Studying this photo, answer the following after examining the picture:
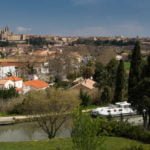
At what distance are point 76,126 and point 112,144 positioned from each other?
25.3 feet

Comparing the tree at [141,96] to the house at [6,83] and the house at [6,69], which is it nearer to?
the house at [6,83]

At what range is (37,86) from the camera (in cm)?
5378

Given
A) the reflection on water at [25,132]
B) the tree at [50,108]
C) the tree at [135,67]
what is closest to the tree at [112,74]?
the tree at [135,67]

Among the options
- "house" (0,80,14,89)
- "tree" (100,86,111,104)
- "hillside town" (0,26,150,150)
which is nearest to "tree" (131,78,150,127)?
"hillside town" (0,26,150,150)

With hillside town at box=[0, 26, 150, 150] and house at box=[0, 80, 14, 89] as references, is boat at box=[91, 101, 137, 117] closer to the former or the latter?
hillside town at box=[0, 26, 150, 150]

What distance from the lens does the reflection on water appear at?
2926 cm

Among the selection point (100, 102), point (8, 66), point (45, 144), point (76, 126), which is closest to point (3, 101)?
point (100, 102)

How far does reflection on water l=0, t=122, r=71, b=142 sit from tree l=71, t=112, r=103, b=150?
53.2 ft

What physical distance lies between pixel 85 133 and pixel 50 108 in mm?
17268

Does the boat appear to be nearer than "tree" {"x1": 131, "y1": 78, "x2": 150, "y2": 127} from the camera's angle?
No

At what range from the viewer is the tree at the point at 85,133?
40.4 ft

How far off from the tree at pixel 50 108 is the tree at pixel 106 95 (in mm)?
12478

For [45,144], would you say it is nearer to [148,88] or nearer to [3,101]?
[148,88]

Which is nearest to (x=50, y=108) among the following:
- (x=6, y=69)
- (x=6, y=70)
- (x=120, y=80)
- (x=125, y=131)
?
(x=125, y=131)
